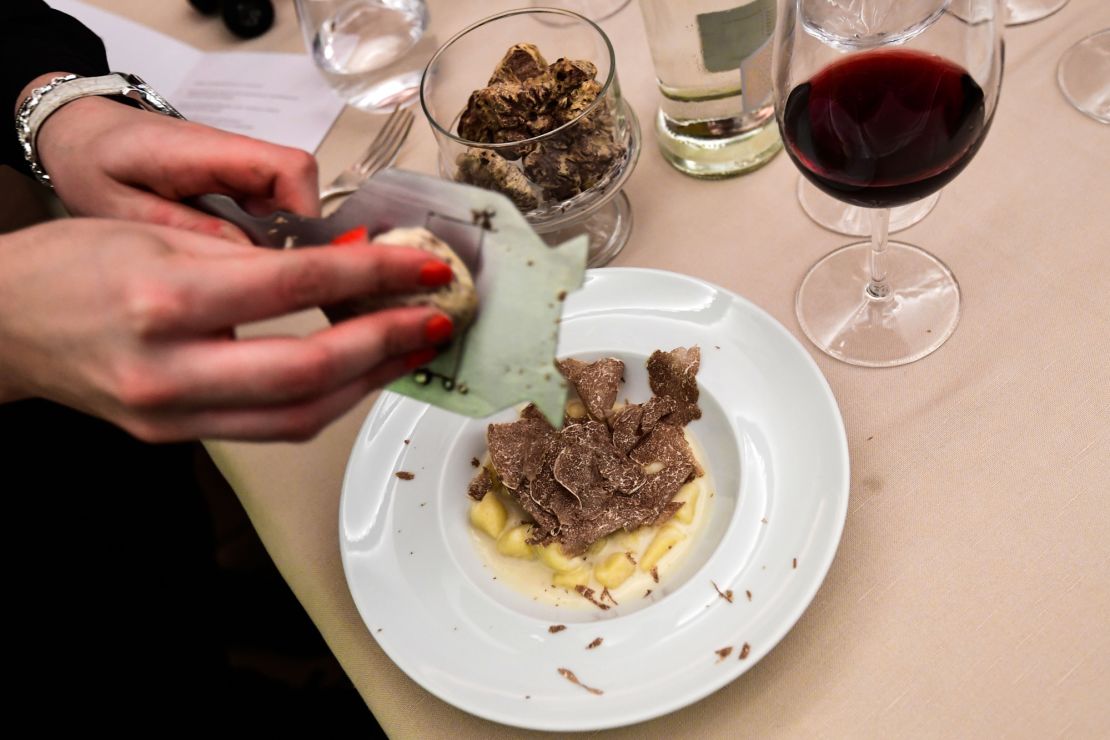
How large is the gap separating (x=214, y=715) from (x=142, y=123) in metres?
0.82

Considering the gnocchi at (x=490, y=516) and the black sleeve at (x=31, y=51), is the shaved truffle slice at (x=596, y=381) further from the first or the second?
the black sleeve at (x=31, y=51)

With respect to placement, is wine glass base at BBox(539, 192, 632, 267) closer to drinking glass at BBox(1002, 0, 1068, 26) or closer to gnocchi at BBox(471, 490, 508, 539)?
gnocchi at BBox(471, 490, 508, 539)

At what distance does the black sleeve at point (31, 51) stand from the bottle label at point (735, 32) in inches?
27.2

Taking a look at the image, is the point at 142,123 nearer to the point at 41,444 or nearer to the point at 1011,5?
the point at 41,444

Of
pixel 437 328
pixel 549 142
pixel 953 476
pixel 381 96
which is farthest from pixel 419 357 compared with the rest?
pixel 381 96

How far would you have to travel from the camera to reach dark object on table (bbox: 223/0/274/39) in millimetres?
1311

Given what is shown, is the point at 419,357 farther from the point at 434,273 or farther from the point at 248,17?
the point at 248,17

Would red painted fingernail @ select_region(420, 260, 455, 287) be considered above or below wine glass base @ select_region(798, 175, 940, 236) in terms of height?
above

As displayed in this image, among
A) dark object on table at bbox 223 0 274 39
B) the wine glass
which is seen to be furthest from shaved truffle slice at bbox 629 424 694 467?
dark object on table at bbox 223 0 274 39

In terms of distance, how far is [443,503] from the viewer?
0.82 m

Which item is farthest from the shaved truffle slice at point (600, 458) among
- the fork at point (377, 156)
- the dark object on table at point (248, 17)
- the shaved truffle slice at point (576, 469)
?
the dark object on table at point (248, 17)

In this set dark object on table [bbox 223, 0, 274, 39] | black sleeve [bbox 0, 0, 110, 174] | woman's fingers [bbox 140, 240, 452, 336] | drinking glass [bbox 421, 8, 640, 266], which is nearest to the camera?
woman's fingers [bbox 140, 240, 452, 336]

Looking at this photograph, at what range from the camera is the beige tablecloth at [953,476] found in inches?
26.1

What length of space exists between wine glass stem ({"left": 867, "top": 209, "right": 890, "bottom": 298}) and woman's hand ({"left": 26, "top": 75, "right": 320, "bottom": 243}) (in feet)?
1.68
